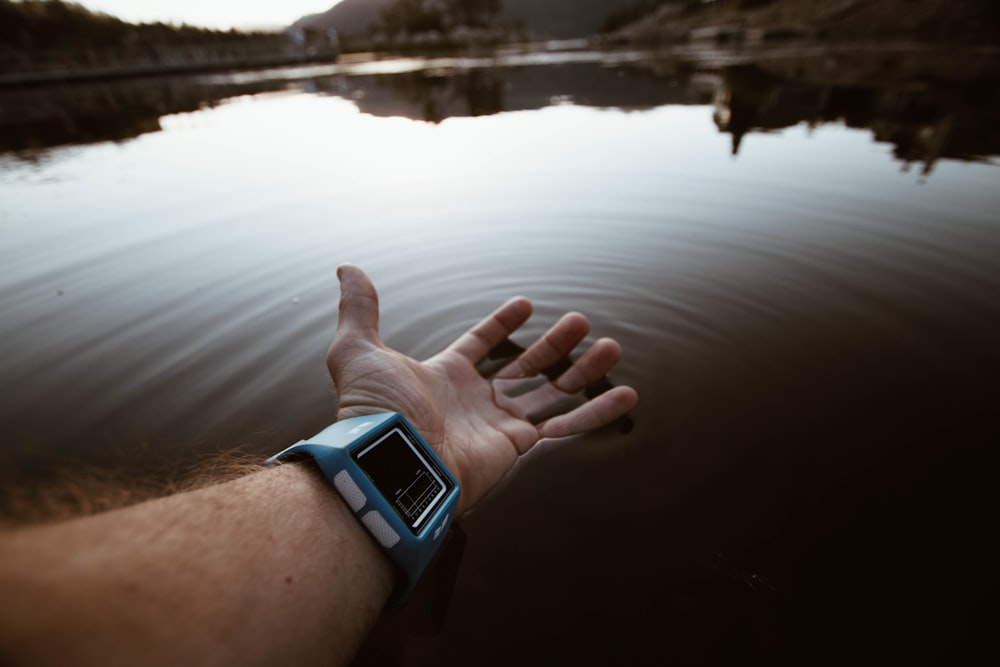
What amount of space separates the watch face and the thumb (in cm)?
65

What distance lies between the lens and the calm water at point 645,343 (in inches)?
55.9

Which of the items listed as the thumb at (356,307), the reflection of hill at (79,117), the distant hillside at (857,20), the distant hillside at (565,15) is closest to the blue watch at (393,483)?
the thumb at (356,307)

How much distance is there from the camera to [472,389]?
2518 millimetres

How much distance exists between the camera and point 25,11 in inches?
2108

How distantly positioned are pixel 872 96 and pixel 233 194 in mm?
14760

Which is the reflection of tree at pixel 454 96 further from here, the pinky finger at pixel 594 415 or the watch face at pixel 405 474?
the watch face at pixel 405 474

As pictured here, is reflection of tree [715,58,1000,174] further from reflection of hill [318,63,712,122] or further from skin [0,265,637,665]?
skin [0,265,637,665]

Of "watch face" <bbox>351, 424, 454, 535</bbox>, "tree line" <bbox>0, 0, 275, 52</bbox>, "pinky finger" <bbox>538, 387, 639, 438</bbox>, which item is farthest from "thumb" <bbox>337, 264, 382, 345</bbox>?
"tree line" <bbox>0, 0, 275, 52</bbox>

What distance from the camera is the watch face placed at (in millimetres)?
1447

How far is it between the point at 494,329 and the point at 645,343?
1.04 meters

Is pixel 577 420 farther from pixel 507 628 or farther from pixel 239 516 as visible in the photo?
pixel 239 516

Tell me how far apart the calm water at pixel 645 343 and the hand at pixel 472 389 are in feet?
0.57

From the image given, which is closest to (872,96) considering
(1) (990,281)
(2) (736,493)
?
(1) (990,281)

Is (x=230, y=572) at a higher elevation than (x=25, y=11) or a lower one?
lower
